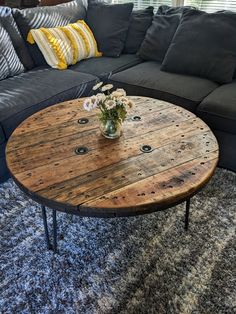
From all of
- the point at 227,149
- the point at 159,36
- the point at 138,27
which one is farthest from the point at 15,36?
the point at 227,149

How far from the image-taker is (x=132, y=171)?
125cm

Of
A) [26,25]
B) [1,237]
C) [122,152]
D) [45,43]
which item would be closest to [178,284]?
[122,152]

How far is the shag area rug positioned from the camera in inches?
50.2

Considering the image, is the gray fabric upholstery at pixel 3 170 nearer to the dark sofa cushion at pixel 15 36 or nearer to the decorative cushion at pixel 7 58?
the decorative cushion at pixel 7 58

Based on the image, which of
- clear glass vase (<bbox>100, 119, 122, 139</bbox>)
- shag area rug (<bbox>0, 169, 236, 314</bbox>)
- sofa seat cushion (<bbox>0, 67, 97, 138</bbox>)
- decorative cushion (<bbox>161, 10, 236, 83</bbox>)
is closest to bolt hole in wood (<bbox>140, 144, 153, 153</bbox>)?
clear glass vase (<bbox>100, 119, 122, 139</bbox>)

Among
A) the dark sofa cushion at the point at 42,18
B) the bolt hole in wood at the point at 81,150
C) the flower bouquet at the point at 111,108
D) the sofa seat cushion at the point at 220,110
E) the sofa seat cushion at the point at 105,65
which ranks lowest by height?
the sofa seat cushion at the point at 220,110

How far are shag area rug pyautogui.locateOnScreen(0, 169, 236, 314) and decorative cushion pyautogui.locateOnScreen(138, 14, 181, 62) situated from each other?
4.84 ft

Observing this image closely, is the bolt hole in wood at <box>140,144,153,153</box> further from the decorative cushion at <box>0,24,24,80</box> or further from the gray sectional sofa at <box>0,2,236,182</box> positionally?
the decorative cushion at <box>0,24,24,80</box>

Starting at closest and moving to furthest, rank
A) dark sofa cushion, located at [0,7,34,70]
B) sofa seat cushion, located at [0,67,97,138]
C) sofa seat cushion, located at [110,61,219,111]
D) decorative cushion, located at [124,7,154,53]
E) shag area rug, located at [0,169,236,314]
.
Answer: shag area rug, located at [0,169,236,314] < sofa seat cushion, located at [0,67,97,138] < sofa seat cushion, located at [110,61,219,111] < dark sofa cushion, located at [0,7,34,70] < decorative cushion, located at [124,7,154,53]

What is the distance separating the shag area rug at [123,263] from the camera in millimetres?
1274

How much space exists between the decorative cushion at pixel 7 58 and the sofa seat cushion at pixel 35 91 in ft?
0.17

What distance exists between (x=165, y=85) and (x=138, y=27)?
0.94 m

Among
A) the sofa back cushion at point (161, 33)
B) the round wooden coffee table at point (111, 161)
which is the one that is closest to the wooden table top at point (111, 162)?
the round wooden coffee table at point (111, 161)

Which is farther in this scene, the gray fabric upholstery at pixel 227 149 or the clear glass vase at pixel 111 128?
the gray fabric upholstery at pixel 227 149
